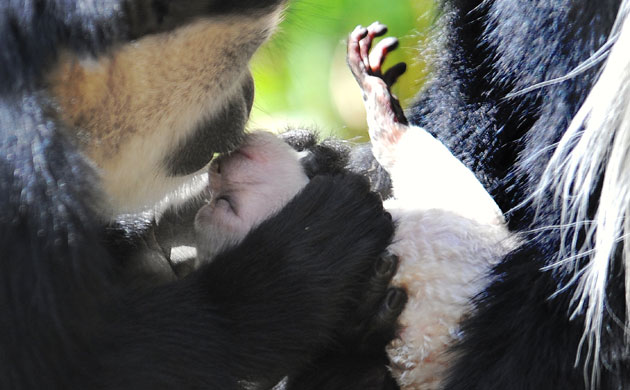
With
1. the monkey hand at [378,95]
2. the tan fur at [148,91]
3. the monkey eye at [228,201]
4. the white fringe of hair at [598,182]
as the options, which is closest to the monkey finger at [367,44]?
the monkey hand at [378,95]

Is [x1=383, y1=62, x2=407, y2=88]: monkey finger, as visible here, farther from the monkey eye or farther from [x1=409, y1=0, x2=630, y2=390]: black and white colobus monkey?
the monkey eye

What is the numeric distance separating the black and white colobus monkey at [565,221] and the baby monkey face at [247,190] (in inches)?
14.1

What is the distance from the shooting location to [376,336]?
4.27 feet

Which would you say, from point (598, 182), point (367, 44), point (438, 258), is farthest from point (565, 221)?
point (367, 44)

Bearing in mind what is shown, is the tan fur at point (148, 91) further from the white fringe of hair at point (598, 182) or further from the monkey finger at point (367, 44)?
the white fringe of hair at point (598, 182)

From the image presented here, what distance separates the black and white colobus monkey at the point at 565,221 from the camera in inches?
44.9

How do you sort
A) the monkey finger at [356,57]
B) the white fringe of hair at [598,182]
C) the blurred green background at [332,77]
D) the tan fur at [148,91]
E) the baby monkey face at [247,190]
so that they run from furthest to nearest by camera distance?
the blurred green background at [332,77] → the monkey finger at [356,57] → the baby monkey face at [247,190] → the tan fur at [148,91] → the white fringe of hair at [598,182]

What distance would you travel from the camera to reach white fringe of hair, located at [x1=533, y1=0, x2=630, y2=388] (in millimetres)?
1124

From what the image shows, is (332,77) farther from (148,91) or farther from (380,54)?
(148,91)

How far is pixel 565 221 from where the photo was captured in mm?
1207

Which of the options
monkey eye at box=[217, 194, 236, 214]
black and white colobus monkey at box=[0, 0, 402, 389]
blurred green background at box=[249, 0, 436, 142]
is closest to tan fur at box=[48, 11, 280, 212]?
black and white colobus monkey at box=[0, 0, 402, 389]

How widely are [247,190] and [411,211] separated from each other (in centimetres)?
26

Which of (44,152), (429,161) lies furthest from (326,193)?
(44,152)

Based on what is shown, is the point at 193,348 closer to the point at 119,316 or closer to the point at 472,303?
the point at 119,316
